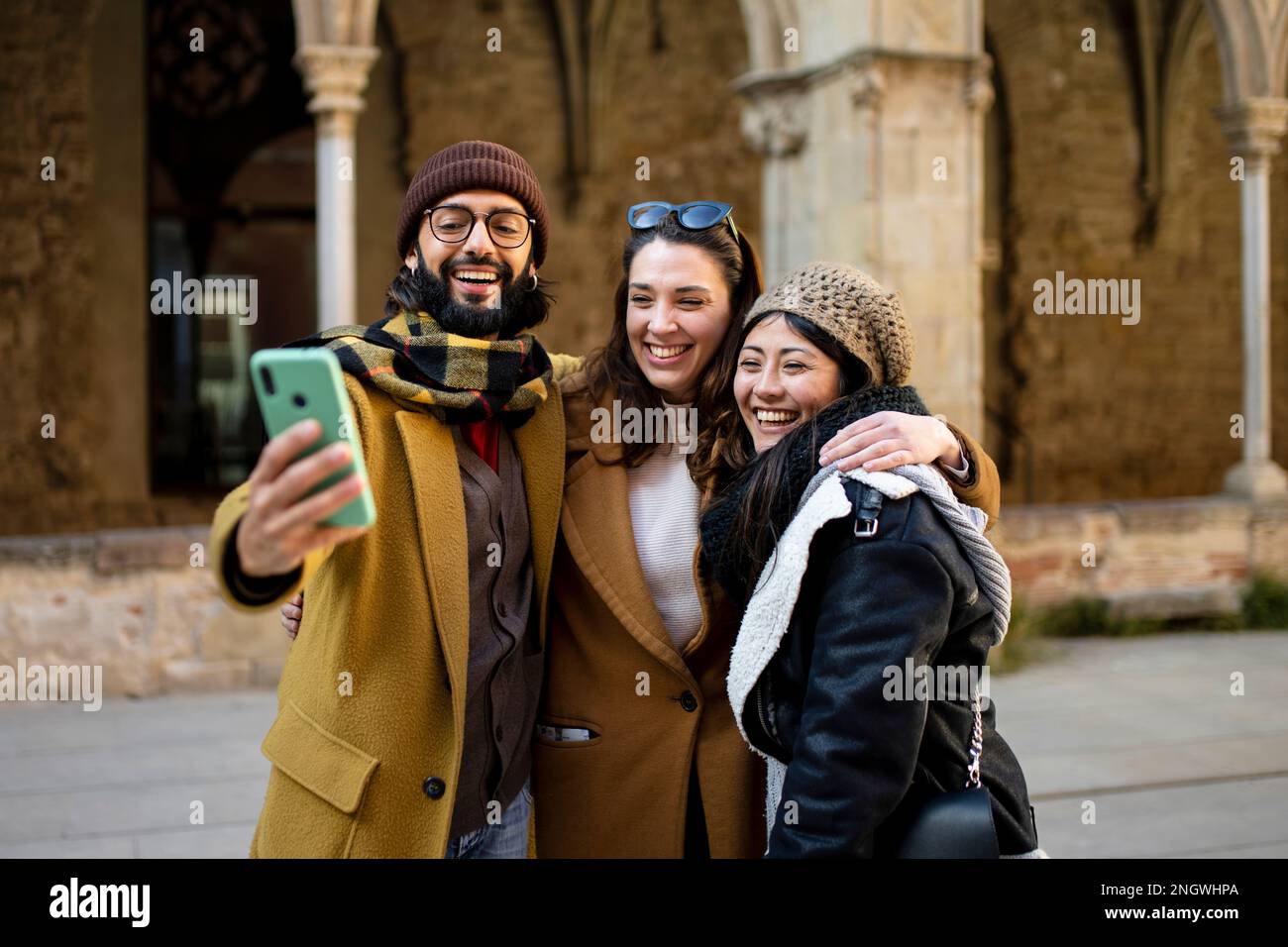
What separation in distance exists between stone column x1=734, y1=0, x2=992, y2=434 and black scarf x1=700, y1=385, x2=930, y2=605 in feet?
13.7

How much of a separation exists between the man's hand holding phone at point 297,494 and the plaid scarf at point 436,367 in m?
0.49

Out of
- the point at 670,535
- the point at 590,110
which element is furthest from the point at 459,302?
the point at 590,110

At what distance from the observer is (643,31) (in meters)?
10.4

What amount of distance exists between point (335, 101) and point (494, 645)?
4.61 m

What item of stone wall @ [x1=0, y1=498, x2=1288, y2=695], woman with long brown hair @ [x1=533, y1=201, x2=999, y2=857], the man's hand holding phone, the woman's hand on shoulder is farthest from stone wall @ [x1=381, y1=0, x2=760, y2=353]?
the man's hand holding phone

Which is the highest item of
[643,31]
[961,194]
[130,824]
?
[643,31]

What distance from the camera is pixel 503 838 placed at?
192 centimetres

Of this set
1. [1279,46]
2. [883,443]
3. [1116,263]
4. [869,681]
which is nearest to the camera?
[869,681]

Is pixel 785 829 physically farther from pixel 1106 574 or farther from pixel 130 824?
pixel 1106 574

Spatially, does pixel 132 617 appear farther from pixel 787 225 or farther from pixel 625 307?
pixel 625 307

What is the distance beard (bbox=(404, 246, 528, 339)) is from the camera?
1900mm

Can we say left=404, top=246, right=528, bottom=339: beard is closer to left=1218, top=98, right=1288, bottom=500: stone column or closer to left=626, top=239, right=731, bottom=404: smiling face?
left=626, top=239, right=731, bottom=404: smiling face
